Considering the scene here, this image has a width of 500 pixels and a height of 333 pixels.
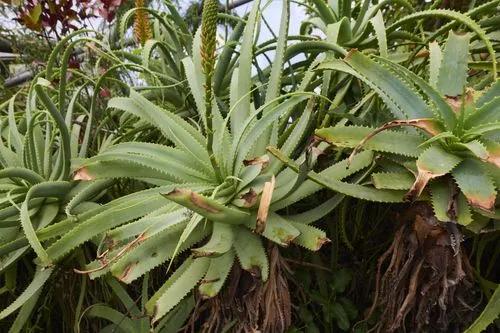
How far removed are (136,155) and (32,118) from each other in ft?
1.15

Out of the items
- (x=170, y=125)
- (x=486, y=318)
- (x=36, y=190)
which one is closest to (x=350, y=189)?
(x=486, y=318)

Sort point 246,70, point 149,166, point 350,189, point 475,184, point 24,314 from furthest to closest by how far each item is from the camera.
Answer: point 24,314 → point 246,70 → point 149,166 → point 350,189 → point 475,184

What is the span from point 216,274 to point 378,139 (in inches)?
12.3

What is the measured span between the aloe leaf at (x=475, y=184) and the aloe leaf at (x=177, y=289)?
0.39 meters

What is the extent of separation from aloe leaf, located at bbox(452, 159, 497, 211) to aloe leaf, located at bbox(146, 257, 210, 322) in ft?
1.29

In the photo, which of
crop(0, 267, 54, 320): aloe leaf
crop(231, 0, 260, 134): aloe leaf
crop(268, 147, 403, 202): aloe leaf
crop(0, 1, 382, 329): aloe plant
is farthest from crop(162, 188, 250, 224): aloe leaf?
crop(0, 267, 54, 320): aloe leaf

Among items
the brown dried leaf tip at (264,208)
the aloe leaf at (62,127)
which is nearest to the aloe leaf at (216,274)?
the brown dried leaf tip at (264,208)

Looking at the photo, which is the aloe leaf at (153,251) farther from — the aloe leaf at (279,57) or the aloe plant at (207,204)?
the aloe leaf at (279,57)

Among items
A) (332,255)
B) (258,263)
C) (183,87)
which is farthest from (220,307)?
(183,87)

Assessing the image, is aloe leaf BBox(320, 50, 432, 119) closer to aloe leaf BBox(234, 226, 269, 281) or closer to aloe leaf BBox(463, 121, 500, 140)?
aloe leaf BBox(463, 121, 500, 140)

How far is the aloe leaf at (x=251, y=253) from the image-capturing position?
2.81 ft

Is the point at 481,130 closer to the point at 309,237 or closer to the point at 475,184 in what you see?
the point at 475,184

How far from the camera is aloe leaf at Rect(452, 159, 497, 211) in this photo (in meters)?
0.73

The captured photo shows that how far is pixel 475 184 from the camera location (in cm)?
75
